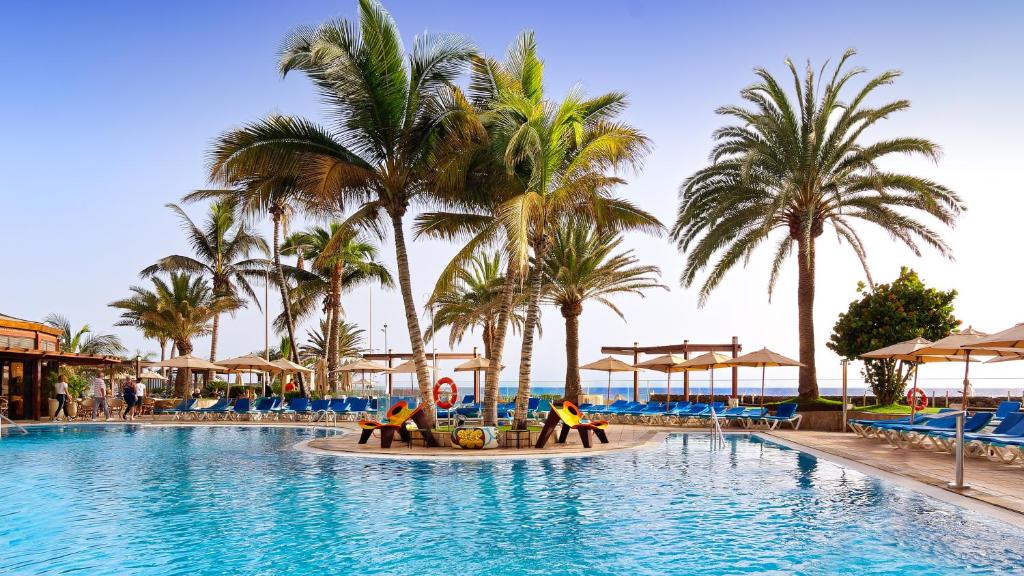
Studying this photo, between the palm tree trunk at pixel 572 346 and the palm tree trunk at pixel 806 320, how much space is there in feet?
27.6

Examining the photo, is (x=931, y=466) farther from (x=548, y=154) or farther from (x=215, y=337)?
(x=215, y=337)

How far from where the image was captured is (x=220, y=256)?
3572 centimetres

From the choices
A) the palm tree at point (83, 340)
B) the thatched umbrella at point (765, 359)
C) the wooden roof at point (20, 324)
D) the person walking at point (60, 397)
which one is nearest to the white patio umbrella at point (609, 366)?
the thatched umbrella at point (765, 359)

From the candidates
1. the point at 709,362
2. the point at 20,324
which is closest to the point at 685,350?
the point at 709,362

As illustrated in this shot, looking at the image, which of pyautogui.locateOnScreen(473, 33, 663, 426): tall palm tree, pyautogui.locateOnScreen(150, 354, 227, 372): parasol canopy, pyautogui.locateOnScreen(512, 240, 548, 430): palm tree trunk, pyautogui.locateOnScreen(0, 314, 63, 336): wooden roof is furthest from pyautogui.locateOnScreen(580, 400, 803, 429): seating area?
pyautogui.locateOnScreen(0, 314, 63, 336): wooden roof

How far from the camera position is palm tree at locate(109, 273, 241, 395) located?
3603cm

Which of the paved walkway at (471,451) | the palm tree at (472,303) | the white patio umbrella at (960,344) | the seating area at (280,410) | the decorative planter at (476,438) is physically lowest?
the seating area at (280,410)

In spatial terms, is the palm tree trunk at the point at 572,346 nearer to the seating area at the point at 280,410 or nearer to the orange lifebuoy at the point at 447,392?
the seating area at the point at 280,410

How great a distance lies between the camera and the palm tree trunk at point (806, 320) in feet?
71.4

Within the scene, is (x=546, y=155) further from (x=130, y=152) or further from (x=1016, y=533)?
(x=130, y=152)

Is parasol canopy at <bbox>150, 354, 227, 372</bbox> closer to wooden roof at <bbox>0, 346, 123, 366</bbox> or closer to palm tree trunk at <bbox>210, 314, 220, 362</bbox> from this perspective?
wooden roof at <bbox>0, 346, 123, 366</bbox>

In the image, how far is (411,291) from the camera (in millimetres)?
16250

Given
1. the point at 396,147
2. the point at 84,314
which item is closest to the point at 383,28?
the point at 396,147

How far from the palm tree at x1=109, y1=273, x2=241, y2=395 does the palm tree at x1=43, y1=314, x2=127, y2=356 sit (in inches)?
537
